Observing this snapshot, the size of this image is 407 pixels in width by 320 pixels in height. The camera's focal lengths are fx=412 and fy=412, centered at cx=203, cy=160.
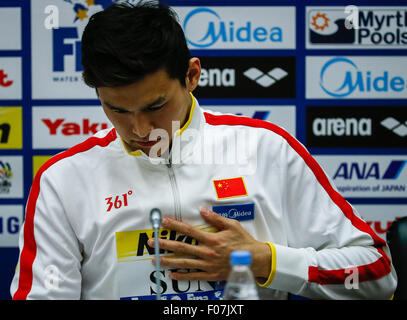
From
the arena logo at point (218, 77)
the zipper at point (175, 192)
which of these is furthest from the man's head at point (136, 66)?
the arena logo at point (218, 77)

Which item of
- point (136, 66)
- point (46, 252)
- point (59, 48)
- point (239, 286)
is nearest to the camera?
point (239, 286)

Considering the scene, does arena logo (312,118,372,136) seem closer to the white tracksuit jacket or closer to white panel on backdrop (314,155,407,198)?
white panel on backdrop (314,155,407,198)

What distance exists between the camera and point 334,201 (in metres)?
1.04

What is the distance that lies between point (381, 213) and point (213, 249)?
3.86 ft

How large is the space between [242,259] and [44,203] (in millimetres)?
615

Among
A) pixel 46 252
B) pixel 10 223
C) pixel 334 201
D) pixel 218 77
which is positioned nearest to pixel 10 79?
pixel 10 223

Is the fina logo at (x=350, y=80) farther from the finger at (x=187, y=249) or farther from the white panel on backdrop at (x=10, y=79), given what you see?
the white panel on backdrop at (x=10, y=79)

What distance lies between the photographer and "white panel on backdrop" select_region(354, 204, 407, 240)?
1.81m

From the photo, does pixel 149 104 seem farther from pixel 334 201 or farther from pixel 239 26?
pixel 239 26

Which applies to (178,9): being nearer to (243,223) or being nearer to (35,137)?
(35,137)

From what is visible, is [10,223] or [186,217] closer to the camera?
[186,217]

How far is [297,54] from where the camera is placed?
1793 millimetres

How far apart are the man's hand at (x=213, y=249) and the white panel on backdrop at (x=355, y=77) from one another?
105 cm

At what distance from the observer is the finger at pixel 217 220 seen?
3.08 feet
